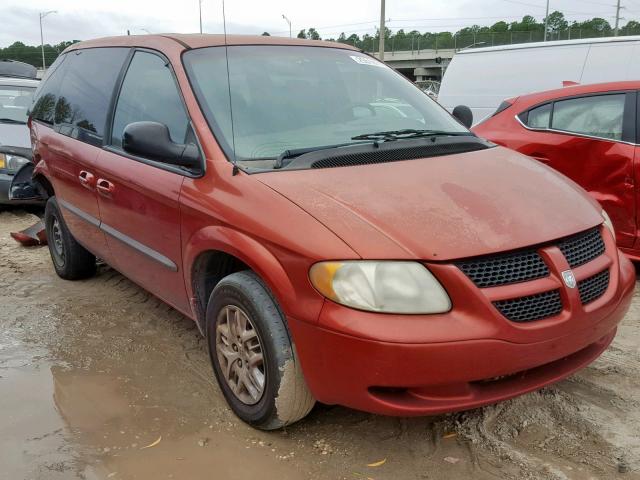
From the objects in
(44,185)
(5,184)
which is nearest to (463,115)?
(44,185)

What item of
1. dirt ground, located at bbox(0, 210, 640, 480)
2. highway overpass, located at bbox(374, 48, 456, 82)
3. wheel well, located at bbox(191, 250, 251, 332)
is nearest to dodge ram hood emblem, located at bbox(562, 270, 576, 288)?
dirt ground, located at bbox(0, 210, 640, 480)

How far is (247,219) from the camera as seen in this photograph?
260 centimetres

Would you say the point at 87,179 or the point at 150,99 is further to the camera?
the point at 87,179

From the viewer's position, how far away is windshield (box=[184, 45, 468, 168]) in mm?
3039

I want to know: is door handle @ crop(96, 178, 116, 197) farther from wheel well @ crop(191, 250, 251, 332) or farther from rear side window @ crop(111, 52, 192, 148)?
wheel well @ crop(191, 250, 251, 332)

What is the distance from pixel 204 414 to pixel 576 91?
13.5 ft

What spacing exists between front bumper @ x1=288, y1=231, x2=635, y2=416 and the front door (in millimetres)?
1094

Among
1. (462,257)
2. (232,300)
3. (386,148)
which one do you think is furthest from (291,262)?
(386,148)

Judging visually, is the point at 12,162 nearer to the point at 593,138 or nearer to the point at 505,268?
the point at 593,138

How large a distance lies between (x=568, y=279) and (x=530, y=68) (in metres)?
6.03

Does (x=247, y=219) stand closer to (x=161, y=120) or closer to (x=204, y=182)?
(x=204, y=182)

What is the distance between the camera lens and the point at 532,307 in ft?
7.67

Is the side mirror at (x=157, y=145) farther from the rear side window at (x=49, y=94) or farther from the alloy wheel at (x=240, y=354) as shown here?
the rear side window at (x=49, y=94)

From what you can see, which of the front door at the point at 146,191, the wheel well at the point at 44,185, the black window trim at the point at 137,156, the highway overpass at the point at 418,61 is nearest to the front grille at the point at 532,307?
the black window trim at the point at 137,156
